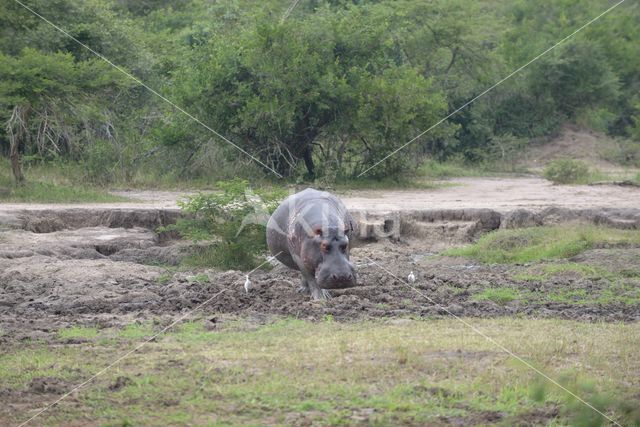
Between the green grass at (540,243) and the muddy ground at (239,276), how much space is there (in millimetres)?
429

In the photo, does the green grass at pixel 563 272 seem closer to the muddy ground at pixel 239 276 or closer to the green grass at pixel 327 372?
the muddy ground at pixel 239 276

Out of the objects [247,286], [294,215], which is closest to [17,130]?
[247,286]

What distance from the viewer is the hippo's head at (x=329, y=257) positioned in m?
9.97

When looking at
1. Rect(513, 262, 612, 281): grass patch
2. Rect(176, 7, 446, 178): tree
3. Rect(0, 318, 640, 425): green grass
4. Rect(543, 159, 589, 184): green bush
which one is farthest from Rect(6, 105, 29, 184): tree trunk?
Rect(543, 159, 589, 184): green bush

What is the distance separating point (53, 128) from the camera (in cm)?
2189

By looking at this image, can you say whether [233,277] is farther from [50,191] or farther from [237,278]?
[50,191]

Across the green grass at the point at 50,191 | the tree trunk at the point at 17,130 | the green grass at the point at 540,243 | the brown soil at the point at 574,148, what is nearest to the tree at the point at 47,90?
the tree trunk at the point at 17,130

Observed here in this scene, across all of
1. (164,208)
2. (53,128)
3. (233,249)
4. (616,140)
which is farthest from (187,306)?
(616,140)

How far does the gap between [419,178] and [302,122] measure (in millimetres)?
3966

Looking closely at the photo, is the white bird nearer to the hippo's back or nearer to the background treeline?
the hippo's back

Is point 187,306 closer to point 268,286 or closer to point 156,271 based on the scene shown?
point 268,286

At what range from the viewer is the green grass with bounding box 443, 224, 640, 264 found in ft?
49.1

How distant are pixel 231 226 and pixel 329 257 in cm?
438

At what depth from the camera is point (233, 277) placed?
12477 mm
